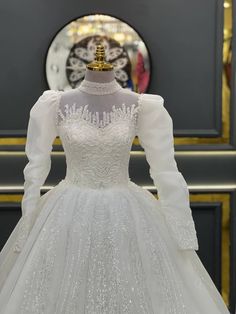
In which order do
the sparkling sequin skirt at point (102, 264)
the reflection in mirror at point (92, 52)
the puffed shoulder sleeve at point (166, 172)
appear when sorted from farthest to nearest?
the reflection in mirror at point (92, 52) < the puffed shoulder sleeve at point (166, 172) < the sparkling sequin skirt at point (102, 264)

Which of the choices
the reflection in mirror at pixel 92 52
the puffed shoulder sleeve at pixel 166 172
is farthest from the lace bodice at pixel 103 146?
the reflection in mirror at pixel 92 52

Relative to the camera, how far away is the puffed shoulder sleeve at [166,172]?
1880mm

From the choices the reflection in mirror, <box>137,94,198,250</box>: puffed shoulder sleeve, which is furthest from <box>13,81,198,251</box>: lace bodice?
the reflection in mirror

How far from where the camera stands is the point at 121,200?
1.90 meters

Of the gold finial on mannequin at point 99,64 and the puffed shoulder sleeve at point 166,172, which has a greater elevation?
the gold finial on mannequin at point 99,64

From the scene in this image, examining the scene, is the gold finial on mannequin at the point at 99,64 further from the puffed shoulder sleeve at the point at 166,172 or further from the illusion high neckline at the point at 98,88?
the puffed shoulder sleeve at the point at 166,172

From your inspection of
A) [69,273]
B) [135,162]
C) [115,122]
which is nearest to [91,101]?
[115,122]

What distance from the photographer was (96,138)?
1.93 meters

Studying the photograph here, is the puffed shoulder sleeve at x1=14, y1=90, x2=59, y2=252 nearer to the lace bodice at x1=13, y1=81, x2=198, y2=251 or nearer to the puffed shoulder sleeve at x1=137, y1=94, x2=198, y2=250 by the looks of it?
the lace bodice at x1=13, y1=81, x2=198, y2=251

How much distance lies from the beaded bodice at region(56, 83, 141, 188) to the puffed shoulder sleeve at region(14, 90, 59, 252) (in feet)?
0.12

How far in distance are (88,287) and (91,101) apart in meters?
0.65

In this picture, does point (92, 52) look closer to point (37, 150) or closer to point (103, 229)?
point (37, 150)

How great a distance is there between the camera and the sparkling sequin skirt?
1.67m

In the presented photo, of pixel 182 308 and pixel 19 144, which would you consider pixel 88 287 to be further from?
pixel 19 144
